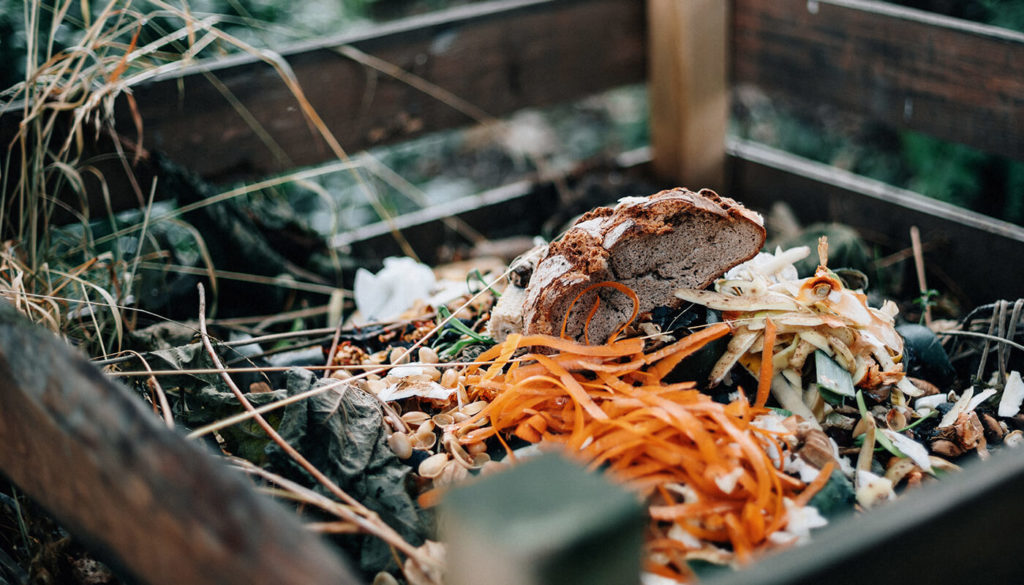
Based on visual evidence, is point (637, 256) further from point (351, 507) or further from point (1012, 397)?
point (1012, 397)

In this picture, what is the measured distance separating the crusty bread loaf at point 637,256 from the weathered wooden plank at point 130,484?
947 millimetres

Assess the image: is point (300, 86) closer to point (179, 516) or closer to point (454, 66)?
point (454, 66)

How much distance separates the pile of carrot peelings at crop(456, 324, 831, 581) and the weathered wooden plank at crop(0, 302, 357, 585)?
0.73 m

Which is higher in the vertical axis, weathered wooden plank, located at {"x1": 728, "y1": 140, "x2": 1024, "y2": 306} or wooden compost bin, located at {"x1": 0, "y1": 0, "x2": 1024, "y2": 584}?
wooden compost bin, located at {"x1": 0, "y1": 0, "x2": 1024, "y2": 584}

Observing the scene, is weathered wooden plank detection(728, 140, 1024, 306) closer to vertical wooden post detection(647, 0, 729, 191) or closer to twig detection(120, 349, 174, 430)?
vertical wooden post detection(647, 0, 729, 191)

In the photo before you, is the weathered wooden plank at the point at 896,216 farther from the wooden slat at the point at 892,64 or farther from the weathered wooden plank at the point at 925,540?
the weathered wooden plank at the point at 925,540

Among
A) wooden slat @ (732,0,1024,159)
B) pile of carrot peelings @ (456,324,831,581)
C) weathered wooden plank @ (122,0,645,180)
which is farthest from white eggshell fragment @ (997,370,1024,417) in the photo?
weathered wooden plank @ (122,0,645,180)

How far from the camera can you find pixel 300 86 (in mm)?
3115

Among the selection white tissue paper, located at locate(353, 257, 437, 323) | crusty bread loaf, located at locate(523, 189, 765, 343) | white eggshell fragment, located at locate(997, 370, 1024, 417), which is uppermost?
crusty bread loaf, located at locate(523, 189, 765, 343)

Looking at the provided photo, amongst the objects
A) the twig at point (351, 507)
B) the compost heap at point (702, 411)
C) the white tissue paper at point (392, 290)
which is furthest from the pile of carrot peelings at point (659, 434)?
the white tissue paper at point (392, 290)

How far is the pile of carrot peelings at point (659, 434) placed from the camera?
149 cm

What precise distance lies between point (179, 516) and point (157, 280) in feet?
6.04

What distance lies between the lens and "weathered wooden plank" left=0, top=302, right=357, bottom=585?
3.31ft

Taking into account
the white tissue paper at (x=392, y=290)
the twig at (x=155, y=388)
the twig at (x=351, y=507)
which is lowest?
the white tissue paper at (x=392, y=290)
